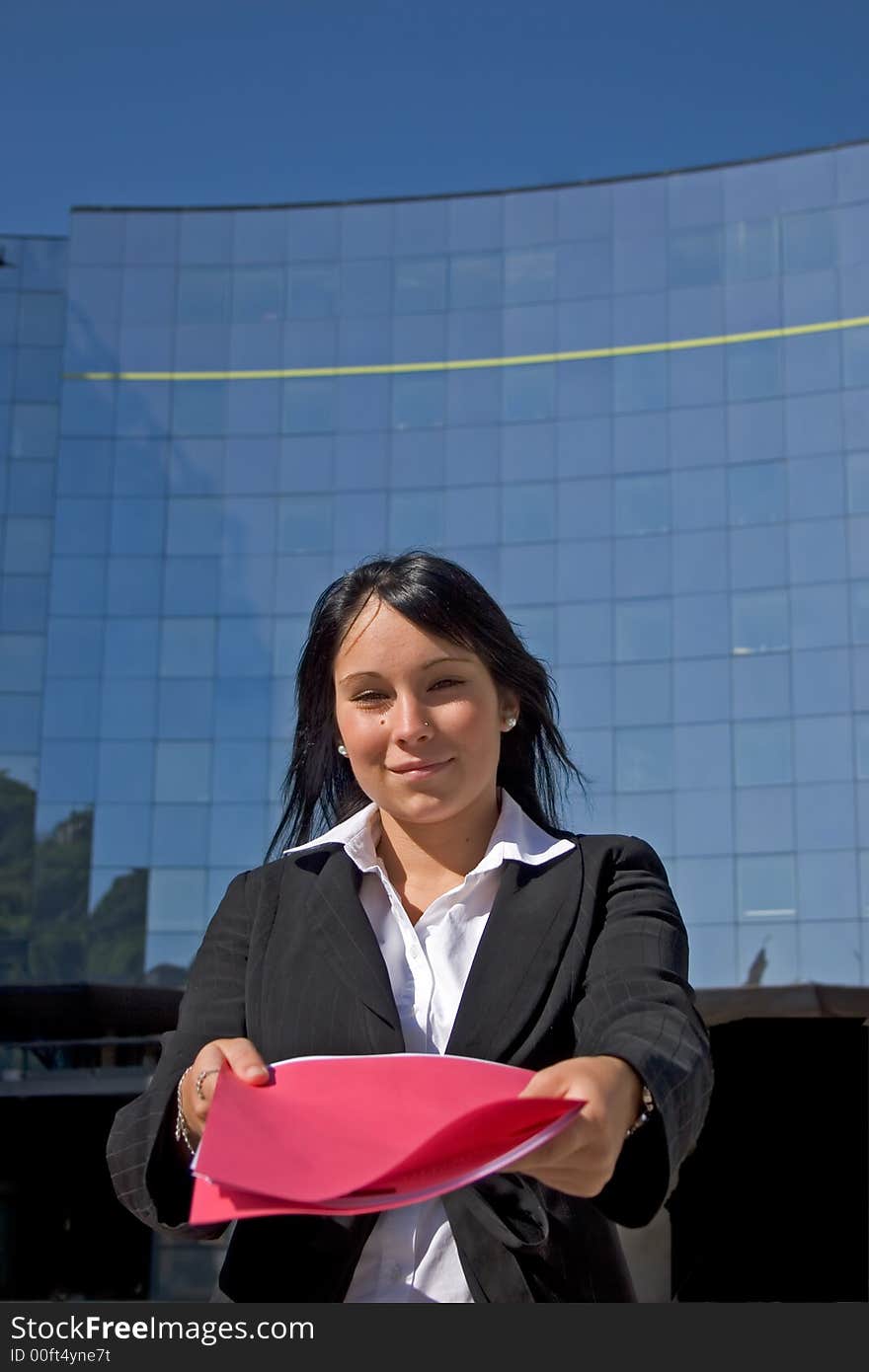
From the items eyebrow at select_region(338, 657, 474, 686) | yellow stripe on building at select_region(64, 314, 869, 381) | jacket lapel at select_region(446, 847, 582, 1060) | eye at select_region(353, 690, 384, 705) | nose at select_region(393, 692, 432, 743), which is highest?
yellow stripe on building at select_region(64, 314, 869, 381)

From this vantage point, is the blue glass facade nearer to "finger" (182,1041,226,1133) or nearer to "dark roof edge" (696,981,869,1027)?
"dark roof edge" (696,981,869,1027)

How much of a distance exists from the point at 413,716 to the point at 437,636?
0.09 metres

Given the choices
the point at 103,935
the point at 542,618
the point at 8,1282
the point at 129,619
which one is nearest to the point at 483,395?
the point at 542,618

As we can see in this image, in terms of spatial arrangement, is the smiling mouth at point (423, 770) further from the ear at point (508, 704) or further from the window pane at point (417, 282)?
the window pane at point (417, 282)

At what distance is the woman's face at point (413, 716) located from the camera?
1.60m

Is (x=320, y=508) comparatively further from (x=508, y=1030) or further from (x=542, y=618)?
(x=508, y=1030)

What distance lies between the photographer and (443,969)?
1.55 metres

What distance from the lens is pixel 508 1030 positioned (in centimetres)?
144

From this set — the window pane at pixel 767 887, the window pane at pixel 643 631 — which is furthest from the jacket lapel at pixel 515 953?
the window pane at pixel 643 631

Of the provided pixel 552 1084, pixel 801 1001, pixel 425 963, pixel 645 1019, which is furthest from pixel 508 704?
pixel 801 1001

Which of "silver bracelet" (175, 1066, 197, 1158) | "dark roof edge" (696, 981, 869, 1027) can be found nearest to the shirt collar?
"silver bracelet" (175, 1066, 197, 1158)

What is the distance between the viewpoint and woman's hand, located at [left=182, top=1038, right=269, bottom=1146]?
50.8 inches

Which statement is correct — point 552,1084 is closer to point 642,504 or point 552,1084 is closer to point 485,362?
point 642,504

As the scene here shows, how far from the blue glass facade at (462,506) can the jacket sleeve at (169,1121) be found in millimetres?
21257
